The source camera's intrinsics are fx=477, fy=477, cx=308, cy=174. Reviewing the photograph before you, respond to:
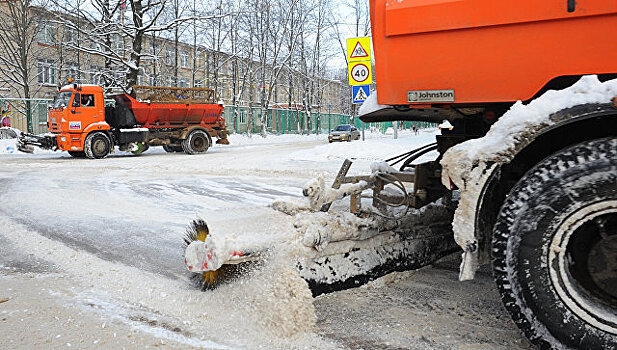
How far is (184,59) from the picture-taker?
45344mm

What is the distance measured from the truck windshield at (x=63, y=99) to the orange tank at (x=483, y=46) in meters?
17.0

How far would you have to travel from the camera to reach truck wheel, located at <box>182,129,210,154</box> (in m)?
19.9

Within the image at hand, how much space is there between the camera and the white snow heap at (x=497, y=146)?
6.39 feet

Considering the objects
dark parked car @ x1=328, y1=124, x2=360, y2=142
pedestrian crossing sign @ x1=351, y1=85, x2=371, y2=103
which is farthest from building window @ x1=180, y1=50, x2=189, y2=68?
pedestrian crossing sign @ x1=351, y1=85, x2=371, y2=103

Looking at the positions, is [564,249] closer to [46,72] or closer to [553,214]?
[553,214]

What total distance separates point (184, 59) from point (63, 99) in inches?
1161

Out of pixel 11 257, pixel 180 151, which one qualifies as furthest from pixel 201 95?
pixel 11 257

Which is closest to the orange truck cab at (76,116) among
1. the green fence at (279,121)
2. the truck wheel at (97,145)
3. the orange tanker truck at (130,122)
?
the orange tanker truck at (130,122)

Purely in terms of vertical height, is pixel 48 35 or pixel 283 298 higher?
pixel 48 35

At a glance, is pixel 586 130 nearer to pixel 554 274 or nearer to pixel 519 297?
pixel 554 274

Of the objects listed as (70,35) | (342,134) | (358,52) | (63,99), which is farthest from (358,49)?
(70,35)

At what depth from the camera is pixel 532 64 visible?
89.9 inches

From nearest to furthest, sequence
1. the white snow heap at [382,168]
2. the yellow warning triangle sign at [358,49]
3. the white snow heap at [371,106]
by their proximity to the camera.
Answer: the white snow heap at [371,106] < the white snow heap at [382,168] < the yellow warning triangle sign at [358,49]

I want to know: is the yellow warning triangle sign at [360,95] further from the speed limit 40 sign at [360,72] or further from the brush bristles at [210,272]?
the brush bristles at [210,272]
